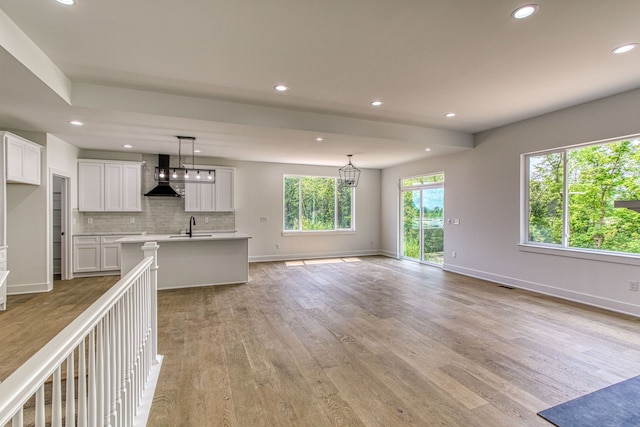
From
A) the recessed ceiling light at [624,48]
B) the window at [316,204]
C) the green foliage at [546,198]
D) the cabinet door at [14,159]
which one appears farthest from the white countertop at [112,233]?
the recessed ceiling light at [624,48]

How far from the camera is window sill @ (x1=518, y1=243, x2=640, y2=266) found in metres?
4.00

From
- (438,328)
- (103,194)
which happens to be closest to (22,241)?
(103,194)

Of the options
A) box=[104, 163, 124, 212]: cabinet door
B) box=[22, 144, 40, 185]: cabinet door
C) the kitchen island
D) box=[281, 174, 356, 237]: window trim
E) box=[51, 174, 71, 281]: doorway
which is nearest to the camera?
box=[22, 144, 40, 185]: cabinet door

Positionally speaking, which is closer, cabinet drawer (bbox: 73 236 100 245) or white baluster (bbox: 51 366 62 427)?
white baluster (bbox: 51 366 62 427)

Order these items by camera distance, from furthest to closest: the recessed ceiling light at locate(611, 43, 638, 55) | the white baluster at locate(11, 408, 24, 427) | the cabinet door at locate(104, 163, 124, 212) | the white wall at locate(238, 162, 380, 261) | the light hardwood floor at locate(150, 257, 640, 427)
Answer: the white wall at locate(238, 162, 380, 261) < the cabinet door at locate(104, 163, 124, 212) < the recessed ceiling light at locate(611, 43, 638, 55) < the light hardwood floor at locate(150, 257, 640, 427) < the white baluster at locate(11, 408, 24, 427)

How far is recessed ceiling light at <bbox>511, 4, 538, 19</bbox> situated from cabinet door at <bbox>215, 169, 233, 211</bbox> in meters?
6.13

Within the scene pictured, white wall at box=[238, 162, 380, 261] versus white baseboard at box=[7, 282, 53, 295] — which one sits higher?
white wall at box=[238, 162, 380, 261]

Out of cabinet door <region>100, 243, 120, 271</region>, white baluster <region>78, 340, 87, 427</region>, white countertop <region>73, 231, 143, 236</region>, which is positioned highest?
white countertop <region>73, 231, 143, 236</region>

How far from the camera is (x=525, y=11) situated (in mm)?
2350

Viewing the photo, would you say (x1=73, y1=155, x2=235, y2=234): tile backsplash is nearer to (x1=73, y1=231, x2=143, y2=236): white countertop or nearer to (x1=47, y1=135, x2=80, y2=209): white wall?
(x1=73, y1=231, x2=143, y2=236): white countertop

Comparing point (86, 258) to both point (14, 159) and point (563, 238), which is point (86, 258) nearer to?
point (14, 159)

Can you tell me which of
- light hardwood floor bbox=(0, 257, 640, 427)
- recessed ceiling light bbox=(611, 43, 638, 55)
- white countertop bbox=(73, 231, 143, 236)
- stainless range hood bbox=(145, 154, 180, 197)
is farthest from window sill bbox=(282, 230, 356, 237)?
recessed ceiling light bbox=(611, 43, 638, 55)

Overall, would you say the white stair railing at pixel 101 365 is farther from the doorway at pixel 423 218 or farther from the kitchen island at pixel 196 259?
the doorway at pixel 423 218

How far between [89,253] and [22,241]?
131 centimetres
